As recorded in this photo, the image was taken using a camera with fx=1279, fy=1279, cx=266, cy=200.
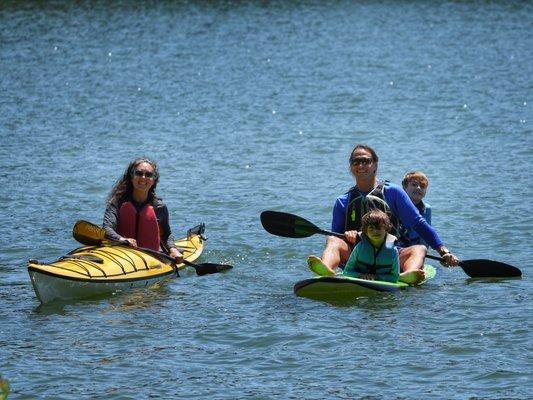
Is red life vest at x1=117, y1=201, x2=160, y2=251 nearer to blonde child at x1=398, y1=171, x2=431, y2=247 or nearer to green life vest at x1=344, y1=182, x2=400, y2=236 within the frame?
green life vest at x1=344, y1=182, x2=400, y2=236

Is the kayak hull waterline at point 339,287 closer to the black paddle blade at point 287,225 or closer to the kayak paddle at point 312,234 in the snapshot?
the kayak paddle at point 312,234

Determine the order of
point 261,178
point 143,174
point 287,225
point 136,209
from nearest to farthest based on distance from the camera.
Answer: point 143,174 < point 136,209 < point 287,225 < point 261,178

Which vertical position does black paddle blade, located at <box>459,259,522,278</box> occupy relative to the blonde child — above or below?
below

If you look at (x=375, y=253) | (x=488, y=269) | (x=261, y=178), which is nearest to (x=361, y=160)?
(x=375, y=253)

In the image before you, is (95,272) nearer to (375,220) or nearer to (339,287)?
(339,287)

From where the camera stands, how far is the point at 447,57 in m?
30.2

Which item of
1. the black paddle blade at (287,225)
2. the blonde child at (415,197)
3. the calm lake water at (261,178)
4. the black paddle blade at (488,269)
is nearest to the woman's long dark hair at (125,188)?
the calm lake water at (261,178)

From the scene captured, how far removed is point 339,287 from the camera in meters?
10.5

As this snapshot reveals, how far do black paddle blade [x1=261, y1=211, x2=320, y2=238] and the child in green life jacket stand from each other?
92 centimetres

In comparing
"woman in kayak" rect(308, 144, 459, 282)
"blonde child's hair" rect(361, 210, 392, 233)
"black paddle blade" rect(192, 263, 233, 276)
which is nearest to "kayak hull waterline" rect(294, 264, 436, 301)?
"woman in kayak" rect(308, 144, 459, 282)

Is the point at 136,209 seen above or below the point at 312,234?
above

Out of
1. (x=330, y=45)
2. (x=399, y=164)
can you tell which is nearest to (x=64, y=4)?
(x=330, y=45)

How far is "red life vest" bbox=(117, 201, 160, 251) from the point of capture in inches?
456

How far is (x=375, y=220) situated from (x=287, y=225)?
1569 millimetres
